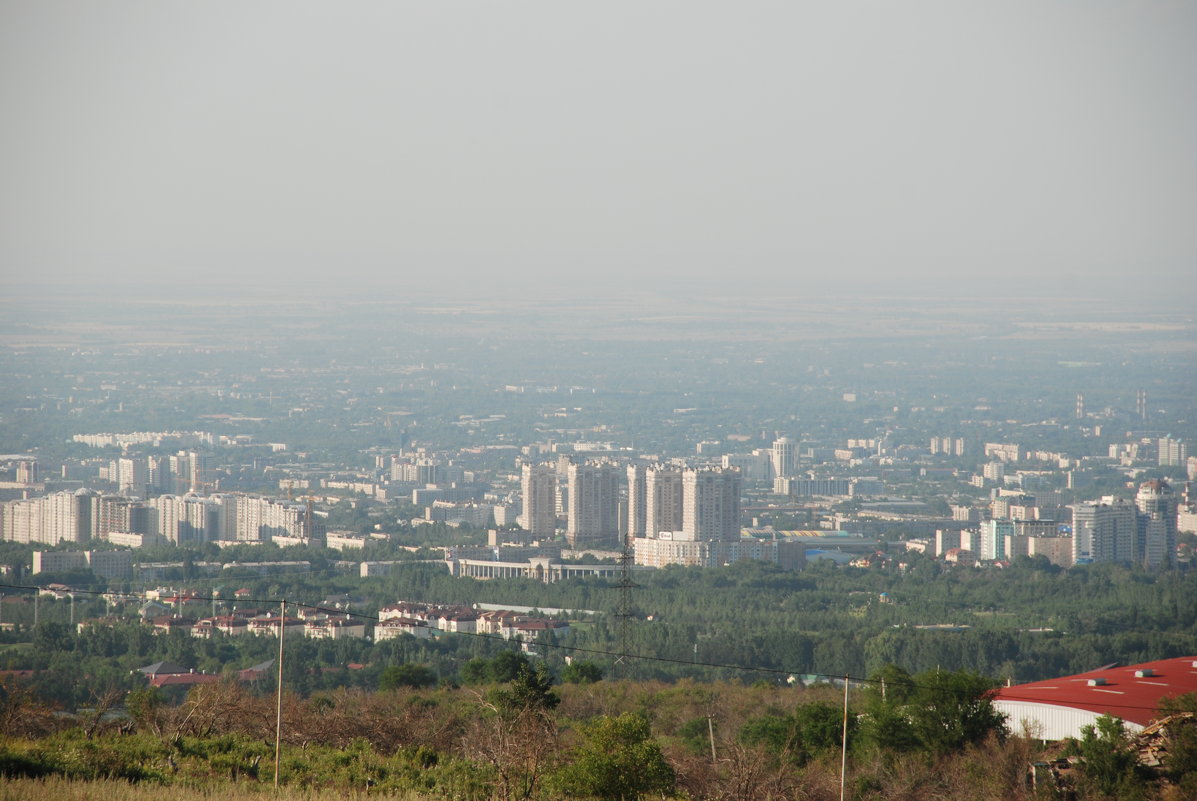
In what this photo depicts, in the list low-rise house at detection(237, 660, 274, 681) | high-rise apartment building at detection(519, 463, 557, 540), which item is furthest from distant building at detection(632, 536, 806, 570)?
low-rise house at detection(237, 660, 274, 681)

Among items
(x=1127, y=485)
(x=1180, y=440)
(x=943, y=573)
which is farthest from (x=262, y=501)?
(x=1180, y=440)

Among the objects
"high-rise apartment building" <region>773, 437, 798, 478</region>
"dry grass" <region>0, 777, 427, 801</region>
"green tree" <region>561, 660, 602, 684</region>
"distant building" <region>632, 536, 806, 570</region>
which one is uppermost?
"dry grass" <region>0, 777, 427, 801</region>

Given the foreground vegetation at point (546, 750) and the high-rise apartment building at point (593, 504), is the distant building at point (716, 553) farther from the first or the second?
the foreground vegetation at point (546, 750)

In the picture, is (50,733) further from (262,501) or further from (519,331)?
(519,331)

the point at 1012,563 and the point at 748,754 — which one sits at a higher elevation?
the point at 748,754

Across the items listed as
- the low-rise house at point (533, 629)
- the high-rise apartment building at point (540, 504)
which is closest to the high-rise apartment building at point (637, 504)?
the high-rise apartment building at point (540, 504)

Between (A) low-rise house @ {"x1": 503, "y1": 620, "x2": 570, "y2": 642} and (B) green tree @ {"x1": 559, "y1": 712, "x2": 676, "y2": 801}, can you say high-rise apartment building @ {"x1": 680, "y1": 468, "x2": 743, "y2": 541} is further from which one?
(B) green tree @ {"x1": 559, "y1": 712, "x2": 676, "y2": 801}
